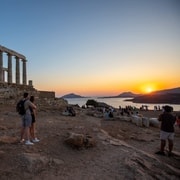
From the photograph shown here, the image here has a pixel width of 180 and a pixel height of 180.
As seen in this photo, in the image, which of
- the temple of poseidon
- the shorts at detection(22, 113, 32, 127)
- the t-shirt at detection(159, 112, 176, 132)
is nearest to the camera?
the shorts at detection(22, 113, 32, 127)

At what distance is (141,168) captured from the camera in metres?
7.66

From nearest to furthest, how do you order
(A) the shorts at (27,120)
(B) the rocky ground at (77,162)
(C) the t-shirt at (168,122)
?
(B) the rocky ground at (77,162)
(A) the shorts at (27,120)
(C) the t-shirt at (168,122)

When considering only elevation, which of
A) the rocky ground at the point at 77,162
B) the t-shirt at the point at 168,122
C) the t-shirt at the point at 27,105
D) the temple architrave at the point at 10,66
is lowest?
the rocky ground at the point at 77,162

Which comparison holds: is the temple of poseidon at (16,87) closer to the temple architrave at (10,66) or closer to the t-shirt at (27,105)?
the temple architrave at (10,66)

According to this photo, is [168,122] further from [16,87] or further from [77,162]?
[16,87]

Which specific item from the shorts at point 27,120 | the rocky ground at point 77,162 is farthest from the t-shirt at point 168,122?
the shorts at point 27,120

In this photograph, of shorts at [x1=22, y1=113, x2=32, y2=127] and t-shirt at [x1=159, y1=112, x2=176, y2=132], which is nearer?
shorts at [x1=22, y1=113, x2=32, y2=127]

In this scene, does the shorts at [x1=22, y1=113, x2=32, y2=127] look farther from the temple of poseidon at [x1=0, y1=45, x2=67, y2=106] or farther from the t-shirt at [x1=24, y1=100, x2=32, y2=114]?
the temple of poseidon at [x1=0, y1=45, x2=67, y2=106]

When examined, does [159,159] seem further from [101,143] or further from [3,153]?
[3,153]

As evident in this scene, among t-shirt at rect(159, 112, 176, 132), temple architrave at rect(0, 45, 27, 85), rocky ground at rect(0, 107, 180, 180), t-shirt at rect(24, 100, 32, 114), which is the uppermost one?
temple architrave at rect(0, 45, 27, 85)

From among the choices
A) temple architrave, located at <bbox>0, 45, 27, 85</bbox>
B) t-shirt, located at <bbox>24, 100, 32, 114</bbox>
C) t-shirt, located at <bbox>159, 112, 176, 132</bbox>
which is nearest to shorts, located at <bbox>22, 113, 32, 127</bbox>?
t-shirt, located at <bbox>24, 100, 32, 114</bbox>

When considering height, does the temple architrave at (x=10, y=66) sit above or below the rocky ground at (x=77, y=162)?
above

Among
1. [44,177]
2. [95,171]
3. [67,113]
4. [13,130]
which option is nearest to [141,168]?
[95,171]

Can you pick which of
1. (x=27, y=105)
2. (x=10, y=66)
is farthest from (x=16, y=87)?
(x=27, y=105)
